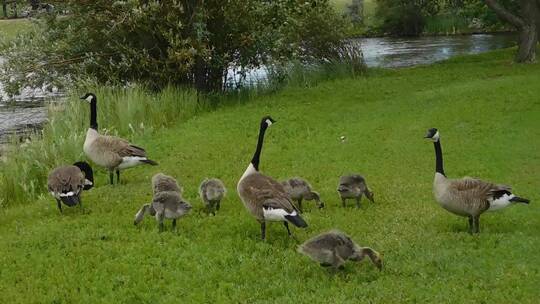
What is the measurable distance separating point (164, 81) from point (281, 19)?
5.34 meters

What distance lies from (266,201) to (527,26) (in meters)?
25.9

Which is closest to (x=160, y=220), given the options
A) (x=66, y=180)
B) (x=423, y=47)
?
(x=66, y=180)

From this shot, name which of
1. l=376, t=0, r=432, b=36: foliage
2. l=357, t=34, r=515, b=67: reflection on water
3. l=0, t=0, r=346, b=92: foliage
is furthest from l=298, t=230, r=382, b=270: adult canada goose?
l=376, t=0, r=432, b=36: foliage

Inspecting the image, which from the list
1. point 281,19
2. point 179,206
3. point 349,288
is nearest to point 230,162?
point 179,206

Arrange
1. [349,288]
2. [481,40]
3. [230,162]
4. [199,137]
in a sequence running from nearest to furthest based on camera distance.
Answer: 1. [349,288]
2. [230,162]
3. [199,137]
4. [481,40]

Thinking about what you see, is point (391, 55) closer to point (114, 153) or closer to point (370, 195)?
point (114, 153)

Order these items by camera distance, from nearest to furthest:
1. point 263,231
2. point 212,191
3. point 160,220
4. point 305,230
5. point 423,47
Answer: point 263,231, point 160,220, point 305,230, point 212,191, point 423,47

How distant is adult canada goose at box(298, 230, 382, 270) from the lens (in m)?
8.77

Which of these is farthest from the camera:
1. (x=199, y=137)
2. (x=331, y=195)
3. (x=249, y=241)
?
(x=199, y=137)

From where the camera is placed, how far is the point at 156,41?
26.0 meters

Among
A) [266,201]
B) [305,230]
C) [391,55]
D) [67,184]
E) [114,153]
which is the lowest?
[305,230]

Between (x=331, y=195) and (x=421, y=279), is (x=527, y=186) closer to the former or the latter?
(x=331, y=195)

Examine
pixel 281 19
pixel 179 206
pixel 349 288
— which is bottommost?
pixel 349 288

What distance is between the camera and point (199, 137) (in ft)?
63.4
